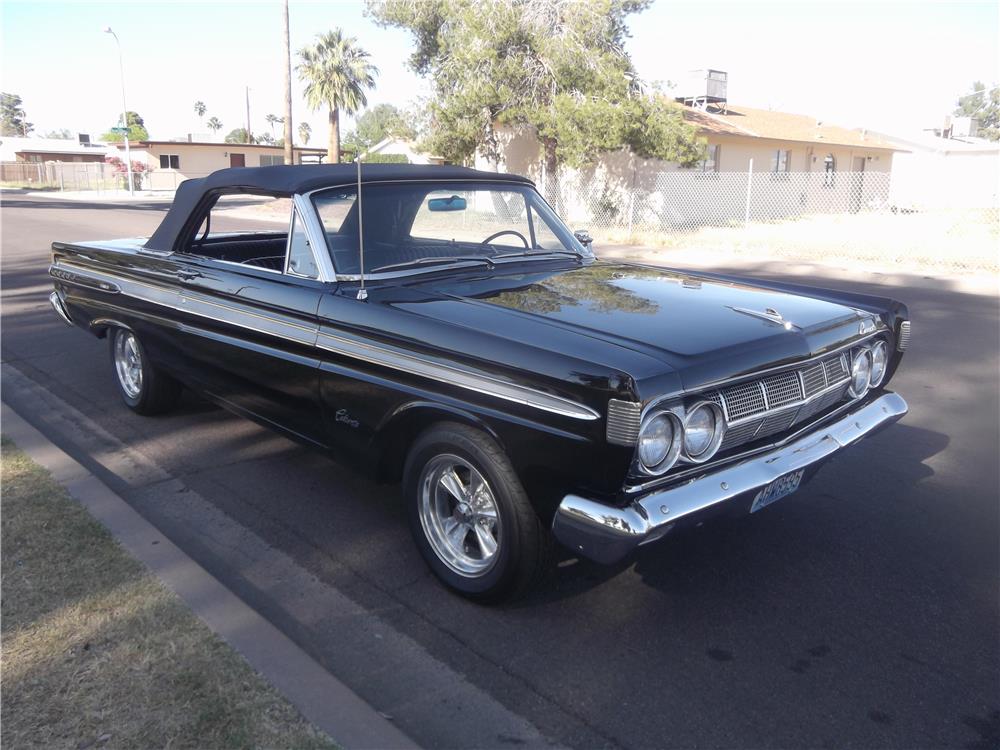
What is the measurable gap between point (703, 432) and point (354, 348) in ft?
5.07

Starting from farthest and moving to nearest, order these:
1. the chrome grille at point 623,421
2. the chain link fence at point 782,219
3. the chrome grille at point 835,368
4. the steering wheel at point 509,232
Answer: the chain link fence at point 782,219 < the steering wheel at point 509,232 < the chrome grille at point 835,368 < the chrome grille at point 623,421

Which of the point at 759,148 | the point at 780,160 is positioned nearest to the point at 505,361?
the point at 759,148

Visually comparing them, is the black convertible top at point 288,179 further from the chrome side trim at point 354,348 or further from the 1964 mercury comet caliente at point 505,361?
the chrome side trim at point 354,348

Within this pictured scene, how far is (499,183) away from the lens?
16.4ft

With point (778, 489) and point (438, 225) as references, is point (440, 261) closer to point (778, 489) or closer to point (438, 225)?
point (438, 225)

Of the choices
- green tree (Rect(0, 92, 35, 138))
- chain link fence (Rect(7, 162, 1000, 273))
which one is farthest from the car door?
green tree (Rect(0, 92, 35, 138))

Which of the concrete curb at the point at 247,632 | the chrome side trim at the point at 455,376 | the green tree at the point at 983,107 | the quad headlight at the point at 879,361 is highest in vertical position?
the green tree at the point at 983,107

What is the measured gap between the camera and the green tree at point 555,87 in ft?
70.8

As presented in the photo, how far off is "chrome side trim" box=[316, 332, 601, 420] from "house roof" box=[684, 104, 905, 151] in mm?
23940

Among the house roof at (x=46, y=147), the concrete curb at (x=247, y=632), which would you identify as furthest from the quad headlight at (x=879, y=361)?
the house roof at (x=46, y=147)

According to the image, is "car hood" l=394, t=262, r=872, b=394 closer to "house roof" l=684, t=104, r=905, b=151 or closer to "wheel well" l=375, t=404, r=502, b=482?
"wheel well" l=375, t=404, r=502, b=482

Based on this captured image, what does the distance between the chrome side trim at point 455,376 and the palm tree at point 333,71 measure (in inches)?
1473

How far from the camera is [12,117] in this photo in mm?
134375

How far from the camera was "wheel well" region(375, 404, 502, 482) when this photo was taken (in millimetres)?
3377
